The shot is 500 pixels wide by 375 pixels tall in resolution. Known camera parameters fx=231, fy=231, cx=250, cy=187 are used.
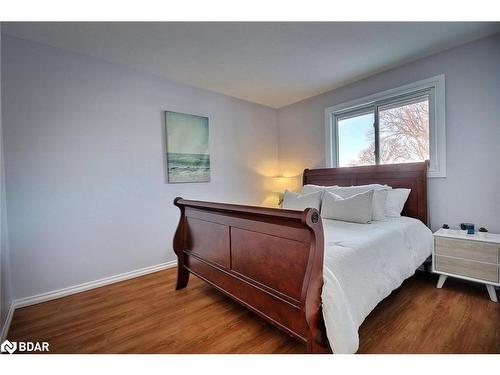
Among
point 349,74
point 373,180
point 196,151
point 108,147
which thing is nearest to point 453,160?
point 373,180

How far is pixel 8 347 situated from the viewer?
5.13ft

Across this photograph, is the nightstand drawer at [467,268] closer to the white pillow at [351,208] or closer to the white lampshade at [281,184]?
the white pillow at [351,208]

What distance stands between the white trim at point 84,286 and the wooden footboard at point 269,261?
956mm

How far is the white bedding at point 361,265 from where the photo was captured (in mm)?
1213

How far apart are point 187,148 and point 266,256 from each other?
7.12ft

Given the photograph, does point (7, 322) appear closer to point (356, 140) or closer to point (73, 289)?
point (73, 289)

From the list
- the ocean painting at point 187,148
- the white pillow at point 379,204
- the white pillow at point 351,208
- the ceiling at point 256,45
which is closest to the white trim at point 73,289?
the ocean painting at point 187,148

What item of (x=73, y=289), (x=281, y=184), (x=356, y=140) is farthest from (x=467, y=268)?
(x=73, y=289)

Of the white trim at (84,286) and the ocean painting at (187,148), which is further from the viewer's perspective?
the ocean painting at (187,148)

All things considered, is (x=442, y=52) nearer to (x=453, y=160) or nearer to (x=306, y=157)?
(x=453, y=160)

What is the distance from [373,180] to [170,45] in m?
2.83

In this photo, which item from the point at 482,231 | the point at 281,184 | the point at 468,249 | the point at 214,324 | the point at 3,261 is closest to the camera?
the point at 214,324

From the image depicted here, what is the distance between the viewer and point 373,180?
3.02 metres

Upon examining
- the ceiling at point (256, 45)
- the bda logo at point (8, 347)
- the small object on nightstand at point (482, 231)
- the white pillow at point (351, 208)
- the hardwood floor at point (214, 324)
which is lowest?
the hardwood floor at point (214, 324)
